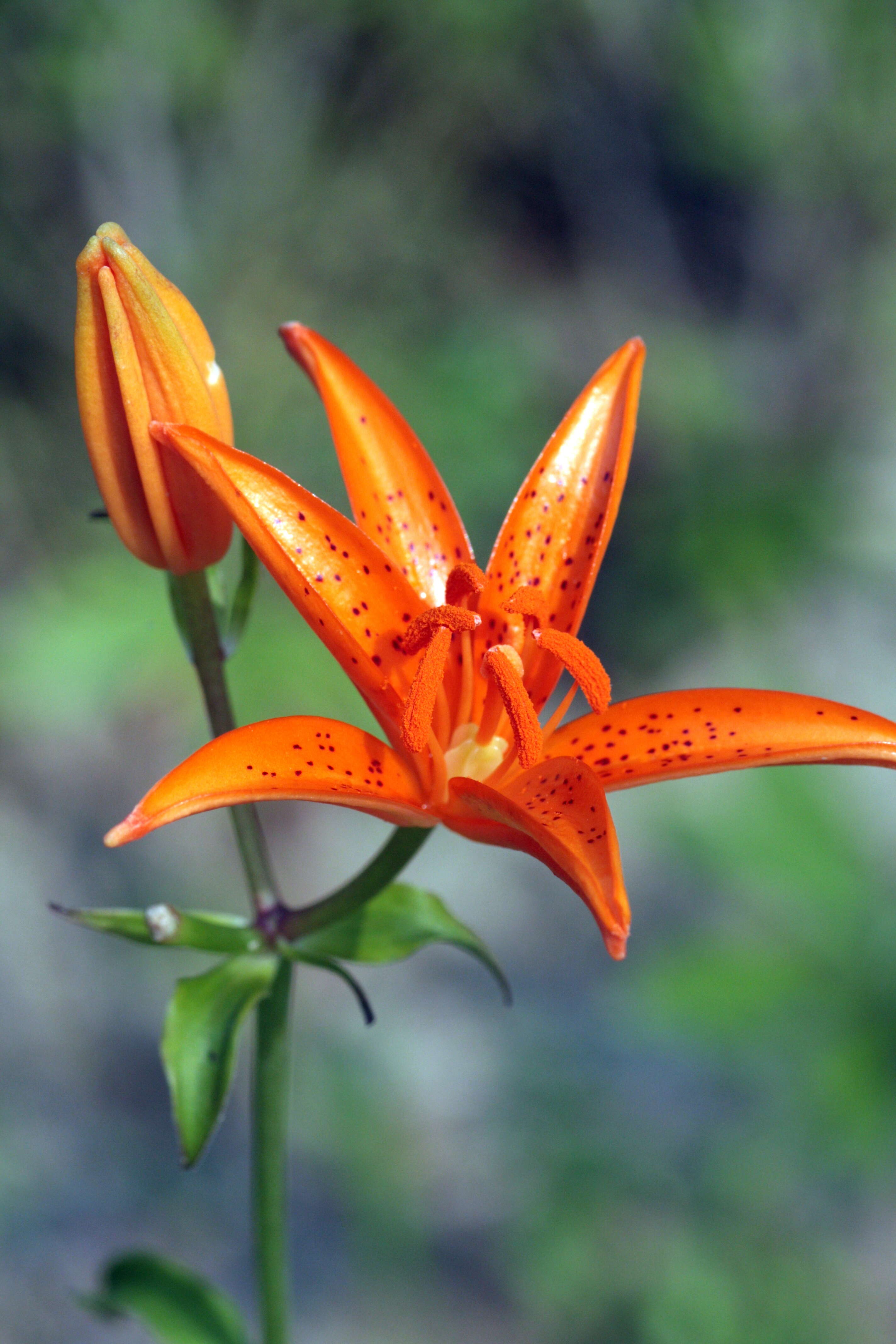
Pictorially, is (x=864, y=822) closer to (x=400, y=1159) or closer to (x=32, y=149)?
(x=400, y=1159)

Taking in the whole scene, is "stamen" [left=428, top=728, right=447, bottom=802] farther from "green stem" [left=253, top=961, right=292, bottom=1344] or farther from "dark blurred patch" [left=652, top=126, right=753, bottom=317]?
"dark blurred patch" [left=652, top=126, right=753, bottom=317]

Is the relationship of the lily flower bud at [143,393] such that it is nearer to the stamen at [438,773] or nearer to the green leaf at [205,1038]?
the stamen at [438,773]

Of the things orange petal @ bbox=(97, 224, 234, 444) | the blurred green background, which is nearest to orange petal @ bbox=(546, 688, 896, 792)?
orange petal @ bbox=(97, 224, 234, 444)

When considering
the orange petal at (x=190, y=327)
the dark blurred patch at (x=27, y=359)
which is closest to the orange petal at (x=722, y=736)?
the orange petal at (x=190, y=327)

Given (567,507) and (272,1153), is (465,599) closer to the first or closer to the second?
(567,507)

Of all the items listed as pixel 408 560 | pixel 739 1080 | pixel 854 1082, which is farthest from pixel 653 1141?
pixel 408 560

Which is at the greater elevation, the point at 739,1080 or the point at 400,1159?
the point at 739,1080
